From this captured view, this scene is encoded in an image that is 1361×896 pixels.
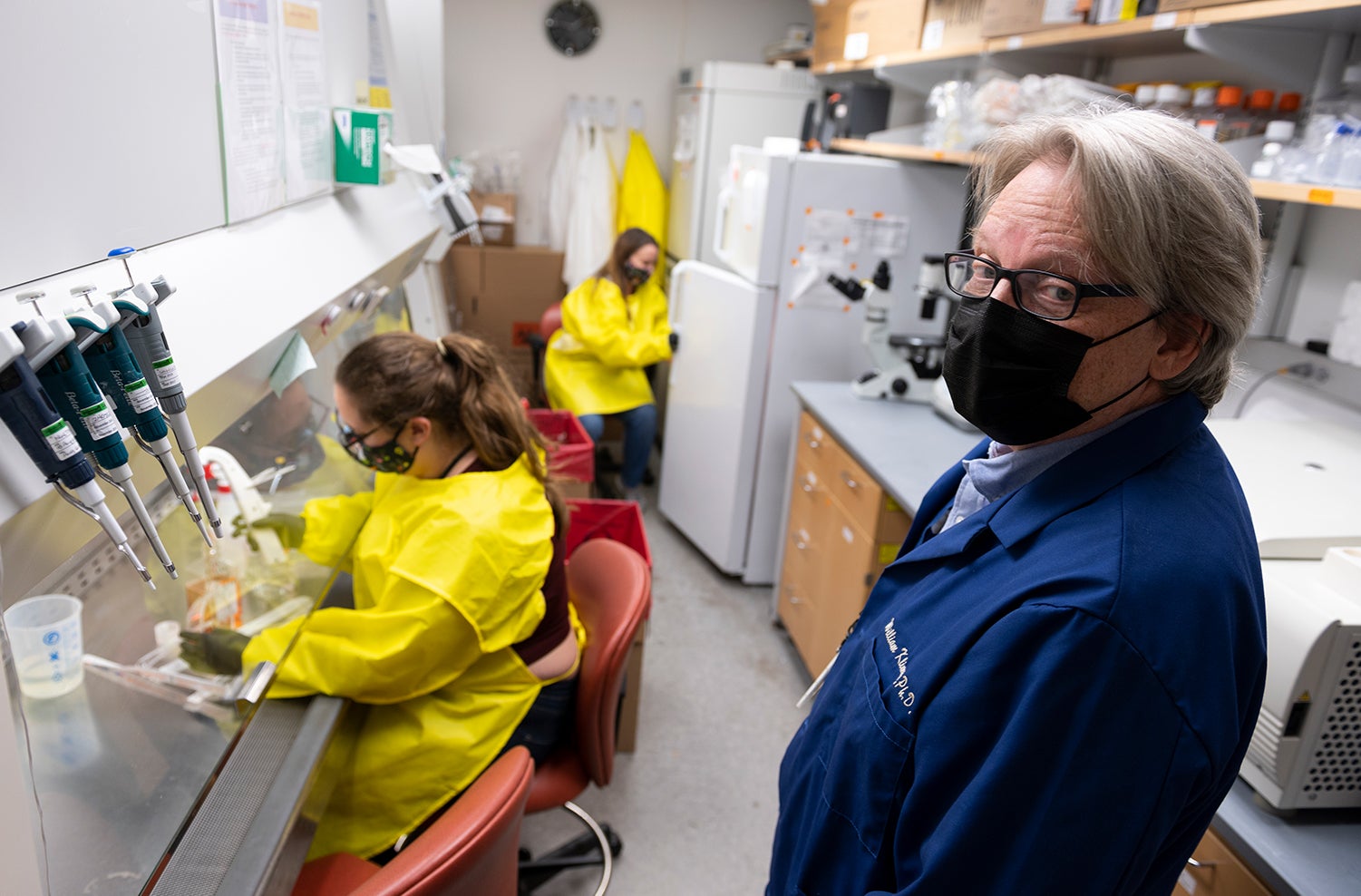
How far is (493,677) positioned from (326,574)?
1.27ft

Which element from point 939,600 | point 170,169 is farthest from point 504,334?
point 939,600

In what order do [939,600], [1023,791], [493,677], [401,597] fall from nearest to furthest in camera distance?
1. [1023,791]
2. [939,600]
3. [401,597]
4. [493,677]

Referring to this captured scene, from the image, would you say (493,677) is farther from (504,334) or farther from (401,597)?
(504,334)


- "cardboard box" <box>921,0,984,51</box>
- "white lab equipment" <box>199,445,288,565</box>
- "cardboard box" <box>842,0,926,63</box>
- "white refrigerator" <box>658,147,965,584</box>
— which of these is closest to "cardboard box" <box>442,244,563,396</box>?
"white refrigerator" <box>658,147,965,584</box>

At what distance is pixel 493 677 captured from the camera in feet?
5.13

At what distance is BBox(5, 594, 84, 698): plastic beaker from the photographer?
100cm

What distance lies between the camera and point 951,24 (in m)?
2.78

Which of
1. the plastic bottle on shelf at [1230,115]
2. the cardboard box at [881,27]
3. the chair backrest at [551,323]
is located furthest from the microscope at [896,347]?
the chair backrest at [551,323]

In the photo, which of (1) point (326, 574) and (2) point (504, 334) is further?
(2) point (504, 334)

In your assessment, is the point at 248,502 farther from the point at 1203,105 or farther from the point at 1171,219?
the point at 1203,105

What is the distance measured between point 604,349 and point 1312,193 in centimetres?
250

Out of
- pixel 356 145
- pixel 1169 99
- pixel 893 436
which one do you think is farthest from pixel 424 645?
pixel 1169 99

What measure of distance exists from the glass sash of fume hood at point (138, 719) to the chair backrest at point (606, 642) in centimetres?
51

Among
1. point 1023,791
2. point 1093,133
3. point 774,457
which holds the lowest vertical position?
point 774,457
